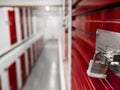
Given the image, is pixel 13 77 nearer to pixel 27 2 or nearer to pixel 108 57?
pixel 27 2

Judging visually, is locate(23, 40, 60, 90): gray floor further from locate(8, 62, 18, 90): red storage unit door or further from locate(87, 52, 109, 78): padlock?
locate(87, 52, 109, 78): padlock

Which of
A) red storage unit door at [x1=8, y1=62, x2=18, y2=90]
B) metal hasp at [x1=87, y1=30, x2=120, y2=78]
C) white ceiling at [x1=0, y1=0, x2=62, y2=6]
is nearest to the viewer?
metal hasp at [x1=87, y1=30, x2=120, y2=78]

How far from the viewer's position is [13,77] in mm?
4633

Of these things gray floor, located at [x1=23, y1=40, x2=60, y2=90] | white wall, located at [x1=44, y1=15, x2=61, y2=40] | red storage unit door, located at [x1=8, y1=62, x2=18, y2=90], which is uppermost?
white wall, located at [x1=44, y1=15, x2=61, y2=40]

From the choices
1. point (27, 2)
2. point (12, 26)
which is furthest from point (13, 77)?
point (27, 2)

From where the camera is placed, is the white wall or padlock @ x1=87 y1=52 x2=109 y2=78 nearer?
padlock @ x1=87 y1=52 x2=109 y2=78

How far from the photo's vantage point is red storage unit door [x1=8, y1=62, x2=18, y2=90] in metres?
4.35

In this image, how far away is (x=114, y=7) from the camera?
56 cm

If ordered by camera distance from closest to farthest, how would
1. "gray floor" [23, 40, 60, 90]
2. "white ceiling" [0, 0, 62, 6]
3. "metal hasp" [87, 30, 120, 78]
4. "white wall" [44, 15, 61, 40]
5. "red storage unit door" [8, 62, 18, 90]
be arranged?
1. "metal hasp" [87, 30, 120, 78]
2. "white ceiling" [0, 0, 62, 6]
3. "red storage unit door" [8, 62, 18, 90]
4. "gray floor" [23, 40, 60, 90]
5. "white wall" [44, 15, 61, 40]

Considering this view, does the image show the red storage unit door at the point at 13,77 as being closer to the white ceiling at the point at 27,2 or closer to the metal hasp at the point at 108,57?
the white ceiling at the point at 27,2

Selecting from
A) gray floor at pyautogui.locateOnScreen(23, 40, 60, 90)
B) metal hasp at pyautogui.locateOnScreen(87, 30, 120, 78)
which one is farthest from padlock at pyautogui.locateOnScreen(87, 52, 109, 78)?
gray floor at pyautogui.locateOnScreen(23, 40, 60, 90)

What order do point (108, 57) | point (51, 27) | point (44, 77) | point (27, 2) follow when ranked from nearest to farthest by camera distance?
1. point (108, 57)
2. point (27, 2)
3. point (44, 77)
4. point (51, 27)

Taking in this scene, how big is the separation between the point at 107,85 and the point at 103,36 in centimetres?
18

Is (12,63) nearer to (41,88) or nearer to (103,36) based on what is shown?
(41,88)
